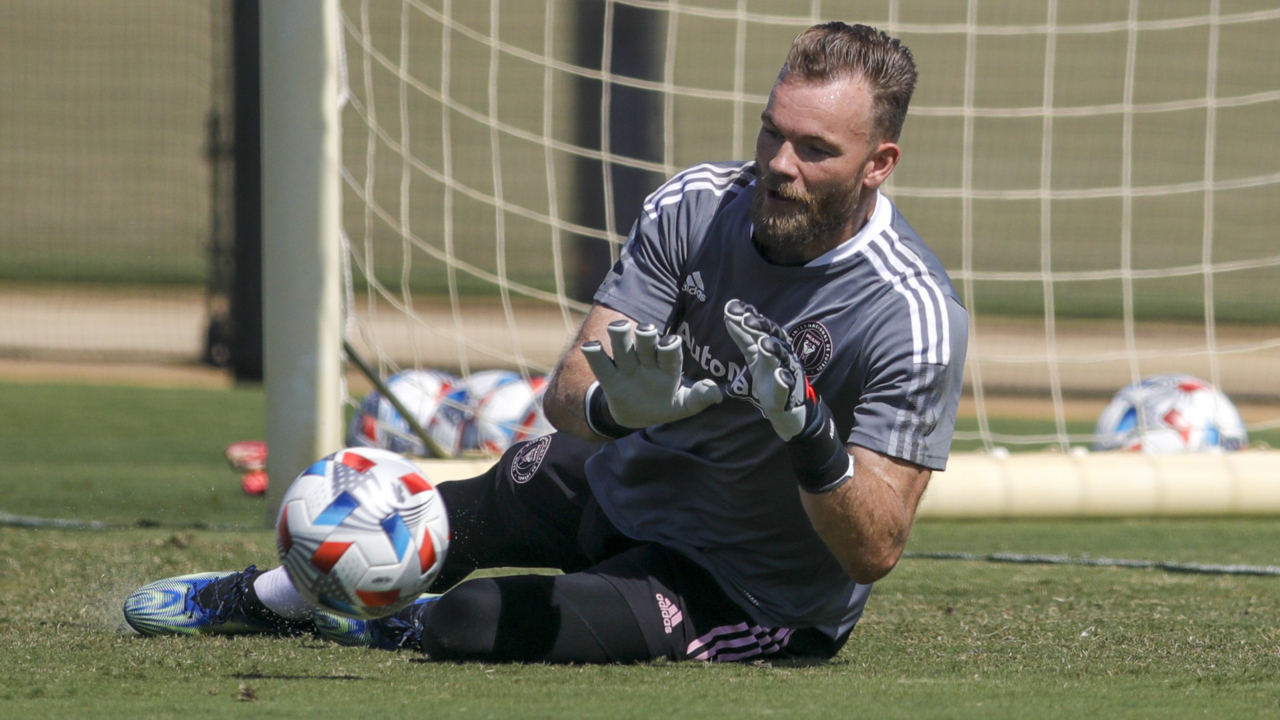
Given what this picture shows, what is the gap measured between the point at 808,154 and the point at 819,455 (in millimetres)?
674

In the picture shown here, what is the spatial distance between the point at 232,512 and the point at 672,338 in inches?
133

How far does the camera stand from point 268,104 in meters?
5.14

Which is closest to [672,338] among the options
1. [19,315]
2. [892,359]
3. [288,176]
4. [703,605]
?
[892,359]

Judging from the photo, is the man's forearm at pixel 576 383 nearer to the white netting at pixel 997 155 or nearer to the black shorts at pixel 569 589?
the black shorts at pixel 569 589

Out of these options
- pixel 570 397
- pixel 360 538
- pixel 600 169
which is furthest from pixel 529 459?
pixel 600 169

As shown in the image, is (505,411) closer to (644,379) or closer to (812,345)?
(812,345)

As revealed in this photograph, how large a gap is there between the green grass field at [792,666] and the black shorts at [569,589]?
72 mm

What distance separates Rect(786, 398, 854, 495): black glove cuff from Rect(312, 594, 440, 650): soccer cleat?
978 millimetres

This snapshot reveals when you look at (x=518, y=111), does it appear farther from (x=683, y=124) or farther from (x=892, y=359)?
(x=892, y=359)

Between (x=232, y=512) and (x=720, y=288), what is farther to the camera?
(x=232, y=512)

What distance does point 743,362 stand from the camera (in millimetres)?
3238

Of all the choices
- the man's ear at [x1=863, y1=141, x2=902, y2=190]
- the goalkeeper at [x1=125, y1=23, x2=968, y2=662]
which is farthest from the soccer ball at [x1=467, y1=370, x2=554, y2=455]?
the man's ear at [x1=863, y1=141, x2=902, y2=190]

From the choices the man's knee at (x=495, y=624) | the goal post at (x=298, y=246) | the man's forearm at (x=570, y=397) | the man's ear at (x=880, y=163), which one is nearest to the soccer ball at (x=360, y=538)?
the man's knee at (x=495, y=624)

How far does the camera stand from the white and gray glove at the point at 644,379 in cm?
279
